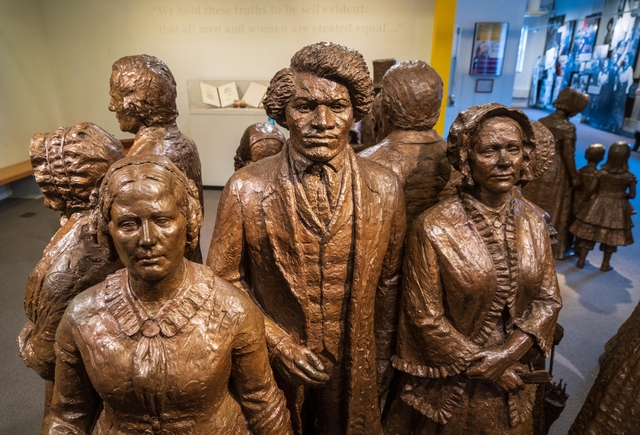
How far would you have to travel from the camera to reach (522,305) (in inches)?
82.2

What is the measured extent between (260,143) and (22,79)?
5.28 metres

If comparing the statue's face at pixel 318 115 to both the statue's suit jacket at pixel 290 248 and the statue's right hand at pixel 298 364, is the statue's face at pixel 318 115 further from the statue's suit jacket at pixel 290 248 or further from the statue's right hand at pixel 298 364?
the statue's right hand at pixel 298 364

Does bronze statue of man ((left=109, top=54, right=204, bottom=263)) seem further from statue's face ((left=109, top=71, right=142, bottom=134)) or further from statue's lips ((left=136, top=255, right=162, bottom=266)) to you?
statue's lips ((left=136, top=255, right=162, bottom=266))

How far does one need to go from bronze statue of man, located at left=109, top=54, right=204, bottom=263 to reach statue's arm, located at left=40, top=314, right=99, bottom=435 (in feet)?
3.72

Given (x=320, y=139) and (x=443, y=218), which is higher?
(x=320, y=139)

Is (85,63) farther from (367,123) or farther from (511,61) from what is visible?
(511,61)

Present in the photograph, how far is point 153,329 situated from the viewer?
4.54 feet

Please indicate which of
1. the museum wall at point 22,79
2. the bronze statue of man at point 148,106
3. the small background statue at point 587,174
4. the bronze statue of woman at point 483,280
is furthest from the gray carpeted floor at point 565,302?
the bronze statue of man at point 148,106

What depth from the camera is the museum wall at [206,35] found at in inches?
214

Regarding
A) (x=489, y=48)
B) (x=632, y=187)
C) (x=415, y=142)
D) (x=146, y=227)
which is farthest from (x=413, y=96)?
(x=632, y=187)

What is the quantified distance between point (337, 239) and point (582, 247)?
→ 16.3 feet

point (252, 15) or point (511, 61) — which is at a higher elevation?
point (252, 15)

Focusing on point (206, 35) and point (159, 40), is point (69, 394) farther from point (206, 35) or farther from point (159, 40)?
point (159, 40)

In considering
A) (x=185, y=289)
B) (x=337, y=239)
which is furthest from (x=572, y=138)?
(x=185, y=289)
